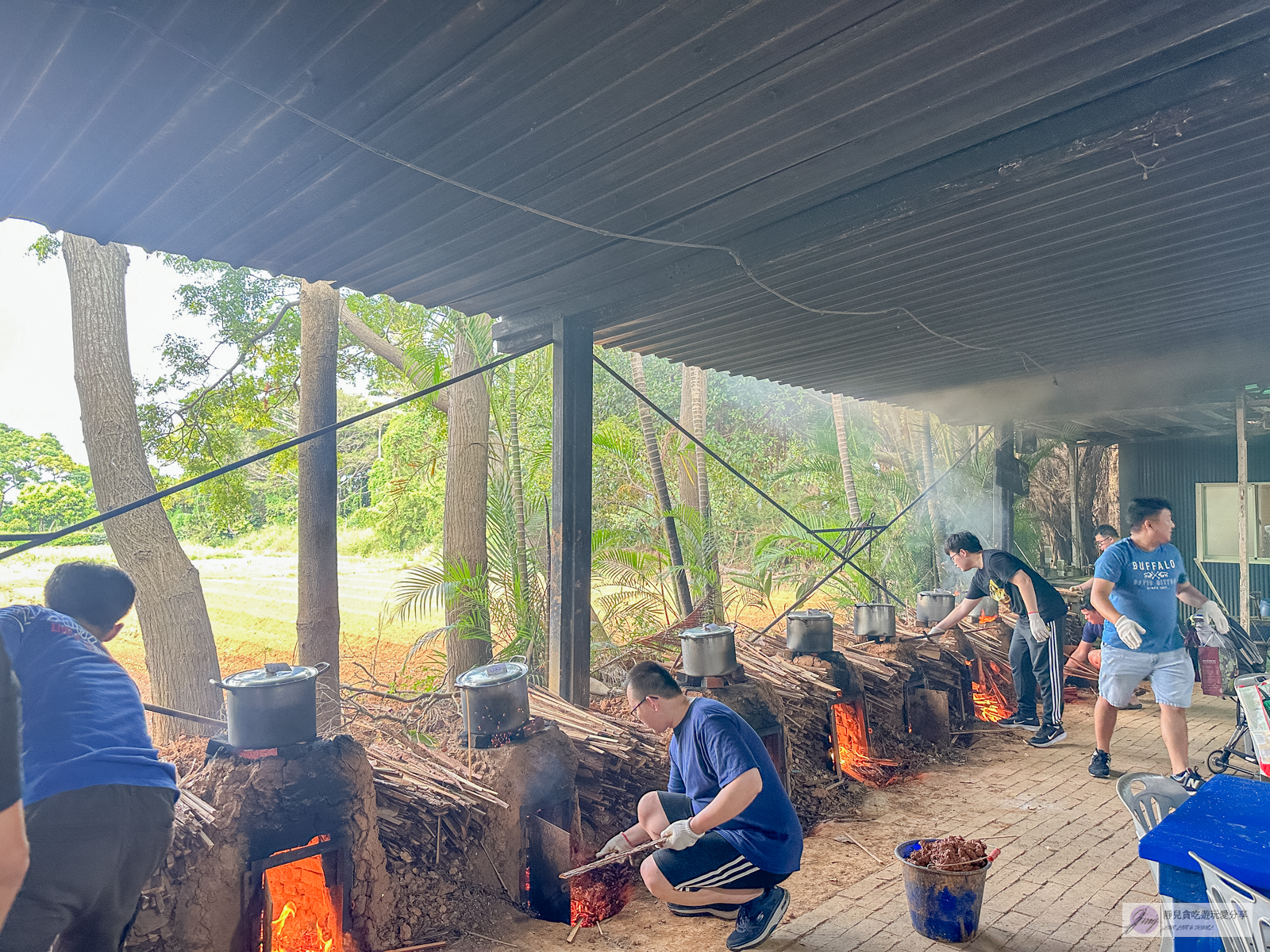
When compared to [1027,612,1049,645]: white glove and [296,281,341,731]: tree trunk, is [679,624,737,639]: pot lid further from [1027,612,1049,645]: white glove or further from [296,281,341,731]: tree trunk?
[296,281,341,731]: tree trunk

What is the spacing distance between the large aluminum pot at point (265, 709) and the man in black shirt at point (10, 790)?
6.57ft

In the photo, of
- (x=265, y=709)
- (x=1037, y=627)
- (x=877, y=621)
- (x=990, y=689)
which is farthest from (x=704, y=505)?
(x=265, y=709)

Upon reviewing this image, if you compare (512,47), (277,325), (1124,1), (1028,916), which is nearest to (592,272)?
(512,47)

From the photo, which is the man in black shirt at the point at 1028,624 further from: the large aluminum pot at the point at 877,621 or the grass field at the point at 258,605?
the grass field at the point at 258,605

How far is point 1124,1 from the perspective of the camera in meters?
2.59

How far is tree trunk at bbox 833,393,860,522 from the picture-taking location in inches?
522

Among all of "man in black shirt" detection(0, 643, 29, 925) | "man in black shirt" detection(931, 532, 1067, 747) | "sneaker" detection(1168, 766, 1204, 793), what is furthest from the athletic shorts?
"man in black shirt" detection(0, 643, 29, 925)

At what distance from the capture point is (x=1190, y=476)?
38.9 feet

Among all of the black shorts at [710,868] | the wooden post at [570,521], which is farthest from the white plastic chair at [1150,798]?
the wooden post at [570,521]

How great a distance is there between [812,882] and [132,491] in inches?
272

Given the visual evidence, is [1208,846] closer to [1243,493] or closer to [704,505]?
[1243,493]

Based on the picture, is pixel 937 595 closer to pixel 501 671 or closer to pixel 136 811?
pixel 501 671

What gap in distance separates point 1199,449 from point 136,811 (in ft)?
45.1

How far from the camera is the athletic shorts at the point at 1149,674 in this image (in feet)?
18.4
